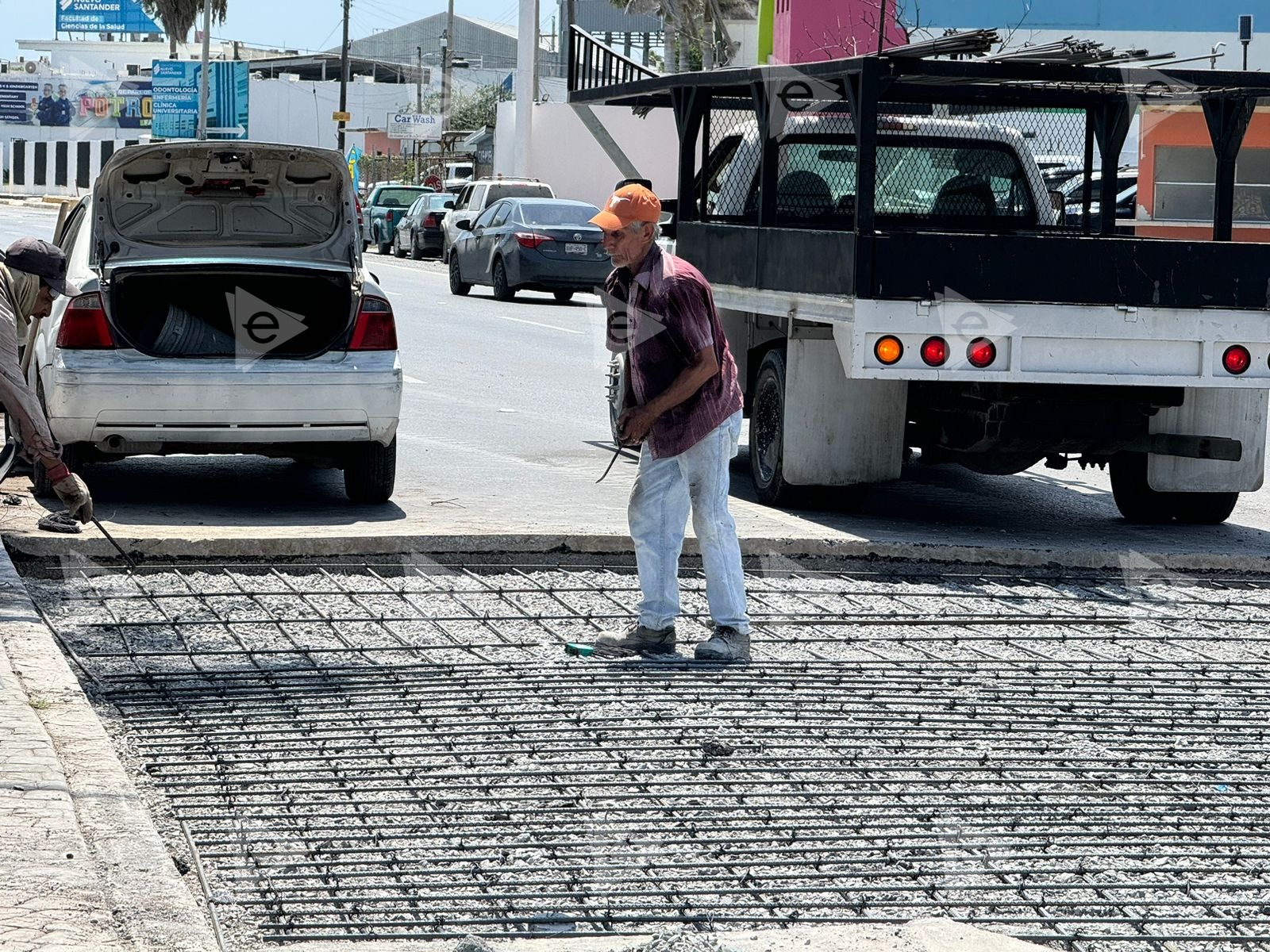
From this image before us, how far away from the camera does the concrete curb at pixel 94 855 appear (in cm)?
386

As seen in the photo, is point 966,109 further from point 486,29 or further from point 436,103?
point 486,29

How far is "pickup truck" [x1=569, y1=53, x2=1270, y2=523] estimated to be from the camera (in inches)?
350

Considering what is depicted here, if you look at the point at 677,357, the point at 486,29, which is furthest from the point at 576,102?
the point at 486,29

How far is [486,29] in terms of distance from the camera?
134375 mm

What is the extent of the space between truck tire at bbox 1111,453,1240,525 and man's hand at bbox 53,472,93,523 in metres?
5.63

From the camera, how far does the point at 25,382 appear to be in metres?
7.38

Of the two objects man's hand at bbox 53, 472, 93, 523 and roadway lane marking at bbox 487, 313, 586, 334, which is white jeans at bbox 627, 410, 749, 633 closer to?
man's hand at bbox 53, 472, 93, 523

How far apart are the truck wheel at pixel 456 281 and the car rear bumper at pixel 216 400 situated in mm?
19210

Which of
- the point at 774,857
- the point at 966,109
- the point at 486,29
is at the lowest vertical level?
the point at 774,857

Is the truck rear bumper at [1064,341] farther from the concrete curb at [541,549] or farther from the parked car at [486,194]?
the parked car at [486,194]


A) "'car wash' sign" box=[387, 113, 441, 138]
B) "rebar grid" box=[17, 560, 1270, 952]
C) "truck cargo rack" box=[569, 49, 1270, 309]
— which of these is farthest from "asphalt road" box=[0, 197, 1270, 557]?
"'car wash' sign" box=[387, 113, 441, 138]

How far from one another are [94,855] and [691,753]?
1.88 meters

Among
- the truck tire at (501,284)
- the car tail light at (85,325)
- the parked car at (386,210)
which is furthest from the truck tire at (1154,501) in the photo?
the parked car at (386,210)

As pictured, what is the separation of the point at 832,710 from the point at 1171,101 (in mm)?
6250
